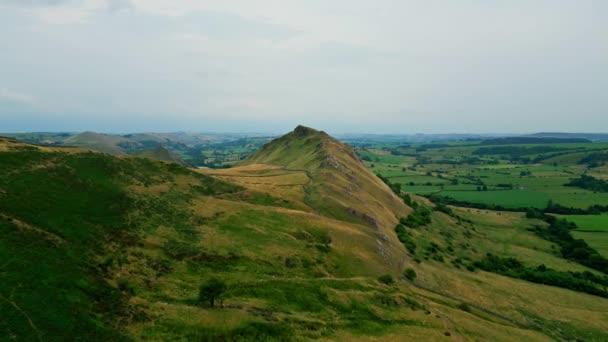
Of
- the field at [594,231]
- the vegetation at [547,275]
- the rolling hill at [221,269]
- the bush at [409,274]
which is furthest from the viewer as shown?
the field at [594,231]

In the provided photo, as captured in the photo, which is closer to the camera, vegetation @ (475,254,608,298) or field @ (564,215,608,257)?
vegetation @ (475,254,608,298)

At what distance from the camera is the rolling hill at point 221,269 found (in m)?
43.5

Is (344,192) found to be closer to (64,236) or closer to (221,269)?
(221,269)

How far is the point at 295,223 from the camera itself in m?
91.2

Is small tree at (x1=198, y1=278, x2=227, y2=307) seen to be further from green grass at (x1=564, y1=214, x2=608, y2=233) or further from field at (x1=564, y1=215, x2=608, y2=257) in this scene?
green grass at (x1=564, y1=214, x2=608, y2=233)

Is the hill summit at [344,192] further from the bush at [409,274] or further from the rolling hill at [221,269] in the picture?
the bush at [409,274]

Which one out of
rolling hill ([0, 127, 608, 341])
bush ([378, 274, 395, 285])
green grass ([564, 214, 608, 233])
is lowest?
green grass ([564, 214, 608, 233])

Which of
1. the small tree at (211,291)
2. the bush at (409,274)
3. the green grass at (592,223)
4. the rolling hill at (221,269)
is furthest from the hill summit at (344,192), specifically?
the green grass at (592,223)

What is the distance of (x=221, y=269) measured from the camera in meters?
64.6

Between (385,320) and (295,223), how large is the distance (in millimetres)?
37203

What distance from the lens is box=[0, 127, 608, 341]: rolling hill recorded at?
43.5 metres

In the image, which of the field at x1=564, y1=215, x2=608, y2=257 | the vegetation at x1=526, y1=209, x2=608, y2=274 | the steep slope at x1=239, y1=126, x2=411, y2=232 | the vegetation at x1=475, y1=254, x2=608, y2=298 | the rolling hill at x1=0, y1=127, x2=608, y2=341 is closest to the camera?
the rolling hill at x1=0, y1=127, x2=608, y2=341

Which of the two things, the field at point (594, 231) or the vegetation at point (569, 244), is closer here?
the vegetation at point (569, 244)

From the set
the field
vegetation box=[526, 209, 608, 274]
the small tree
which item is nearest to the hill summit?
the small tree
